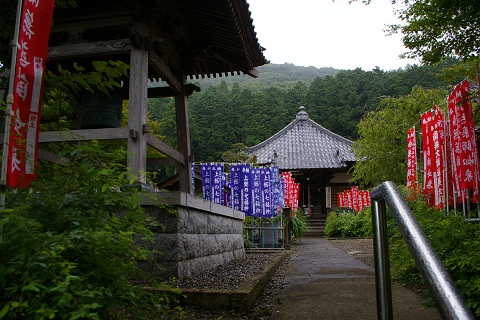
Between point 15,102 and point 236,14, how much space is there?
12.4ft

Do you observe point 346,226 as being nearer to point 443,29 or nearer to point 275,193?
point 275,193

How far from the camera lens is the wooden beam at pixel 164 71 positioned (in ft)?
17.7

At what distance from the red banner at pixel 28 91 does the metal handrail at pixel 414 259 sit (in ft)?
5.44

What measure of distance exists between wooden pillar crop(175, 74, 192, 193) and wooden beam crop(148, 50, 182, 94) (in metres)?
0.14

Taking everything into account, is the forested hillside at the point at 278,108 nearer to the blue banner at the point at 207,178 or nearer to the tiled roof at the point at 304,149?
the tiled roof at the point at 304,149

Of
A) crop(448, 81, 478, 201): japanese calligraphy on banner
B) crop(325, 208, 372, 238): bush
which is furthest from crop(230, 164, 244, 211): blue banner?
crop(325, 208, 372, 238): bush

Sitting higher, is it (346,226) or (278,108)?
(278,108)

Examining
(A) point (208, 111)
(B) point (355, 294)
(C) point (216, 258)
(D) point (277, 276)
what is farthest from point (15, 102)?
(A) point (208, 111)

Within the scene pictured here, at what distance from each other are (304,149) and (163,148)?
69.7 feet

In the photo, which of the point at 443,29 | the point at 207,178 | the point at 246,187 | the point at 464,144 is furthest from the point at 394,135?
the point at 443,29

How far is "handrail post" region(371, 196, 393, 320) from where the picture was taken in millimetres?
1758

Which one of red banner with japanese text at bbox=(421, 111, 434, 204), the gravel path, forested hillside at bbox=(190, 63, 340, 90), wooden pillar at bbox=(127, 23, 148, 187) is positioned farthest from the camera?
forested hillside at bbox=(190, 63, 340, 90)

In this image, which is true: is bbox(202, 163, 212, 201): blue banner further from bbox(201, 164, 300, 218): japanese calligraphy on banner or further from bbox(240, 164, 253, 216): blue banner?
bbox(240, 164, 253, 216): blue banner

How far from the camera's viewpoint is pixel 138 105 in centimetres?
495
